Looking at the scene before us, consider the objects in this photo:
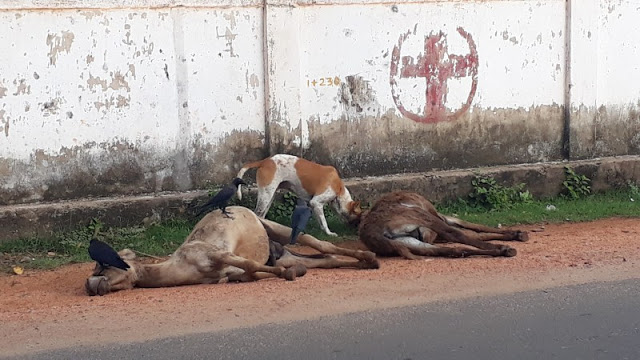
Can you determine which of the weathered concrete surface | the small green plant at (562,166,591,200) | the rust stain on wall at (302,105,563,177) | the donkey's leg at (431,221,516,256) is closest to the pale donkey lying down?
the donkey's leg at (431,221,516,256)

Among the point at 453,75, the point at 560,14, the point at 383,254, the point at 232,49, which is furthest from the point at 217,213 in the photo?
the point at 560,14

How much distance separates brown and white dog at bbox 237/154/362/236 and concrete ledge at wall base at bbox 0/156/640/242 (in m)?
0.57

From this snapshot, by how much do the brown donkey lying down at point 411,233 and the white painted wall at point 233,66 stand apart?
1.66 metres

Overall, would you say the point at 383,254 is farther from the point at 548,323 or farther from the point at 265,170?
the point at 548,323

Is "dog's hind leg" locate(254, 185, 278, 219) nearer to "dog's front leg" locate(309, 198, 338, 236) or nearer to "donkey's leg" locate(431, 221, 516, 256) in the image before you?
"dog's front leg" locate(309, 198, 338, 236)

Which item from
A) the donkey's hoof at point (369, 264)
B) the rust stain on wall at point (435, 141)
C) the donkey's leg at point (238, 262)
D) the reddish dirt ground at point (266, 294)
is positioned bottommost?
the reddish dirt ground at point (266, 294)

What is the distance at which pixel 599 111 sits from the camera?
434 inches

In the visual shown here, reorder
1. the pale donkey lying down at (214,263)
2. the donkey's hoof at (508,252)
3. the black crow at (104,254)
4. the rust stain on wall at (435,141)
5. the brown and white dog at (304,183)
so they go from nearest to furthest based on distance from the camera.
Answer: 1. the black crow at (104,254)
2. the pale donkey lying down at (214,263)
3. the donkey's hoof at (508,252)
4. the brown and white dog at (304,183)
5. the rust stain on wall at (435,141)

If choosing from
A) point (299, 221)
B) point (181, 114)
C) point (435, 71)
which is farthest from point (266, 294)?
point (435, 71)

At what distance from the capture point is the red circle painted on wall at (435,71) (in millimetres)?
10305

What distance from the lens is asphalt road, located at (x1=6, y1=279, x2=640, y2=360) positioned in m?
5.70

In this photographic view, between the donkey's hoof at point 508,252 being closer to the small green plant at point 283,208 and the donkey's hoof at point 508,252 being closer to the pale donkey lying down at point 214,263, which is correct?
the pale donkey lying down at point 214,263

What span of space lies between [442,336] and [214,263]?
79.8 inches

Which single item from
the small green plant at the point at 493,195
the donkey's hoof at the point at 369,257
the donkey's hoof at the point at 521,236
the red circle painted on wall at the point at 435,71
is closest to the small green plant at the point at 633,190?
the small green plant at the point at 493,195
